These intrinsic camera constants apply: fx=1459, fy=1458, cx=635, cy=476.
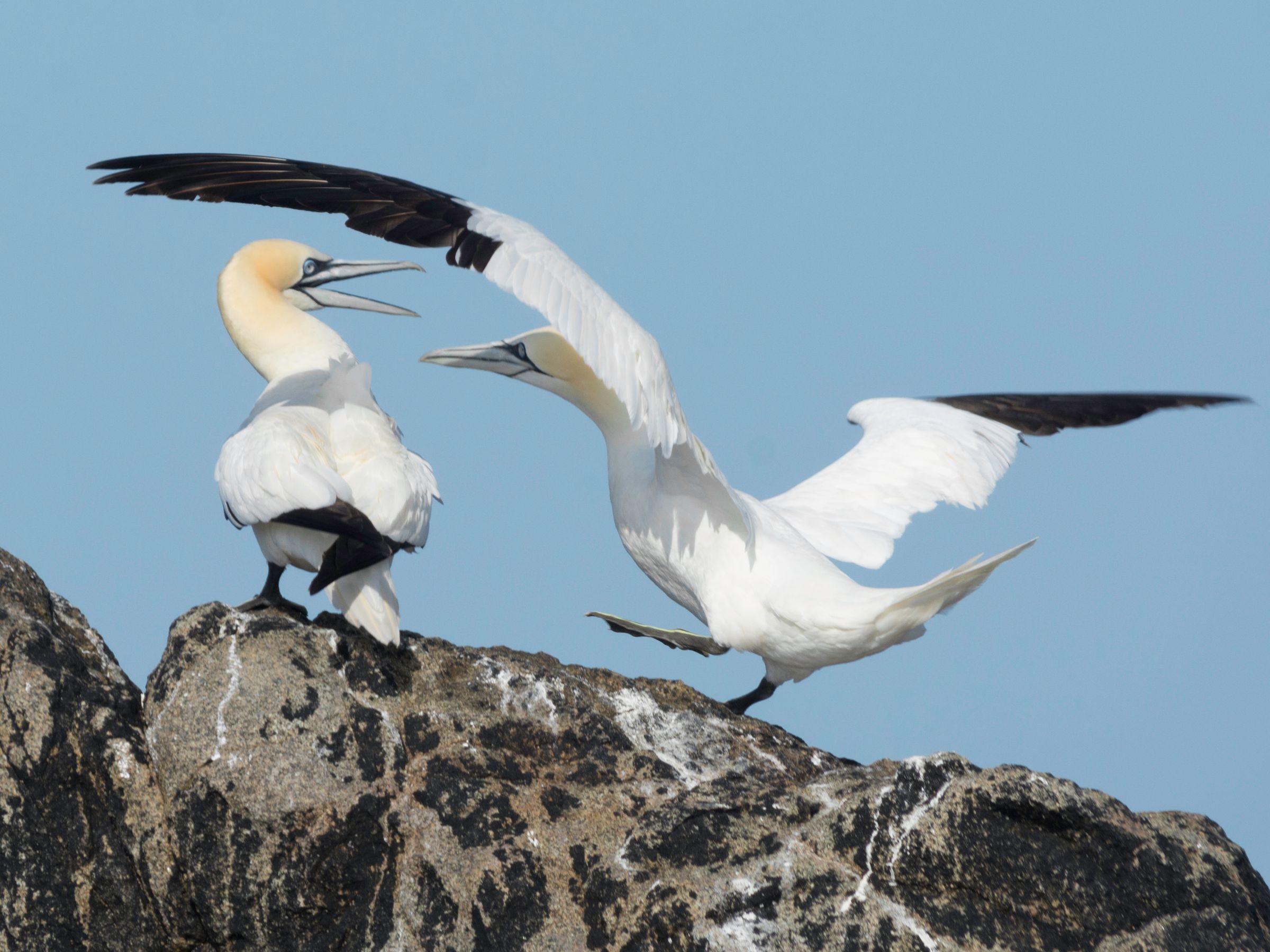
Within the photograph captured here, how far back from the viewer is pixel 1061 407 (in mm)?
8484

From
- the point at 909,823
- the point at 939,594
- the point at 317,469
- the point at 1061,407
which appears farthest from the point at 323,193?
the point at 1061,407

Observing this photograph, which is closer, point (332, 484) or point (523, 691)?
point (523, 691)

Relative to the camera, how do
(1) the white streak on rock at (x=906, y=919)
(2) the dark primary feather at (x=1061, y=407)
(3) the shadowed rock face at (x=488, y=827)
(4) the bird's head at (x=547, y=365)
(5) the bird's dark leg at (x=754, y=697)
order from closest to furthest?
(1) the white streak on rock at (x=906, y=919)
(3) the shadowed rock face at (x=488, y=827)
(5) the bird's dark leg at (x=754, y=697)
(4) the bird's head at (x=547, y=365)
(2) the dark primary feather at (x=1061, y=407)

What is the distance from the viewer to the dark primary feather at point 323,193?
5.46 metres

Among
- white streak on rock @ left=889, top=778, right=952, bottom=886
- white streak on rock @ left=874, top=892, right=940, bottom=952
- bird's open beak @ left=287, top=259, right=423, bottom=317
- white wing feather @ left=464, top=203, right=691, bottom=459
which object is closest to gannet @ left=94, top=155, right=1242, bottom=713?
white wing feather @ left=464, top=203, right=691, bottom=459

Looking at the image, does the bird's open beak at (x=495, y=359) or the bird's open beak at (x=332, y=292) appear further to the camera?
the bird's open beak at (x=332, y=292)

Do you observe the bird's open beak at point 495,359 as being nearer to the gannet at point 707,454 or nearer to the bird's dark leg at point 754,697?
the gannet at point 707,454

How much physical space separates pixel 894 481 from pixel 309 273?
325 cm

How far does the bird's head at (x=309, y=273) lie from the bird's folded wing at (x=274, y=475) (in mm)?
1736

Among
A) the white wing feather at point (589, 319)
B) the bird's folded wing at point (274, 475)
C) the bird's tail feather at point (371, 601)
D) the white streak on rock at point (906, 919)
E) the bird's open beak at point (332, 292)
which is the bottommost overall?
the white streak on rock at point (906, 919)

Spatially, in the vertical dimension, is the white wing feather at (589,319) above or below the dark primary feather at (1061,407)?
below

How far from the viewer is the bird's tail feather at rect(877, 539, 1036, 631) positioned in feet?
18.6

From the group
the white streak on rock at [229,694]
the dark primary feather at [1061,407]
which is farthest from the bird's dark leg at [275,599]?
the dark primary feather at [1061,407]

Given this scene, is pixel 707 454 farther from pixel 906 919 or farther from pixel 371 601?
A: pixel 906 919
